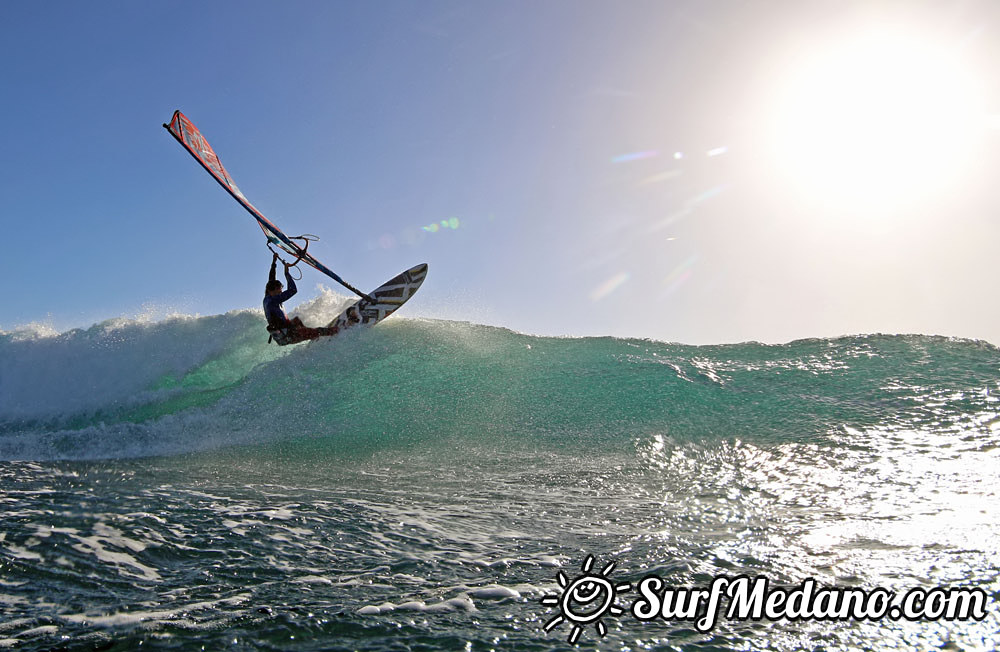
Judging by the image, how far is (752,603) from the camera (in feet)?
6.95

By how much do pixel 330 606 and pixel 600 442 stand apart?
4343 millimetres

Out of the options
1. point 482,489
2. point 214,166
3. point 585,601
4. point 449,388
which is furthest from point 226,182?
point 585,601

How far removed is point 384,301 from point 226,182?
3696 millimetres

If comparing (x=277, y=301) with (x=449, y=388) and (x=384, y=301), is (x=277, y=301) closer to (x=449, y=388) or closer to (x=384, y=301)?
(x=384, y=301)

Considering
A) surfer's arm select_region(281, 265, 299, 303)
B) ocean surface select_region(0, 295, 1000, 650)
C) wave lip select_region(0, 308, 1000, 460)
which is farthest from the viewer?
surfer's arm select_region(281, 265, 299, 303)

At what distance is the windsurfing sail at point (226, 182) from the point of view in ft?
32.2

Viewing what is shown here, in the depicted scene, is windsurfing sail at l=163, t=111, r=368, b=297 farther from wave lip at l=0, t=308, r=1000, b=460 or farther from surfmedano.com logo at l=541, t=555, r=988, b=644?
surfmedano.com logo at l=541, t=555, r=988, b=644

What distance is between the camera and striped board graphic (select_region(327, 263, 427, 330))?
10.0 m

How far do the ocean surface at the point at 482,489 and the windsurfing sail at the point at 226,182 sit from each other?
2.13m

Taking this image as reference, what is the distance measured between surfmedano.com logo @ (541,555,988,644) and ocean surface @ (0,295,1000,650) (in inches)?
1.9

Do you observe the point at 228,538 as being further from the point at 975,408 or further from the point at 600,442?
the point at 975,408

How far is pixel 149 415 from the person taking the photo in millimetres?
8672

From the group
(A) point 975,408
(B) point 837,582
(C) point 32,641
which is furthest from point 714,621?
(A) point 975,408

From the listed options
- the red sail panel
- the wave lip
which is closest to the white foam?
the wave lip
